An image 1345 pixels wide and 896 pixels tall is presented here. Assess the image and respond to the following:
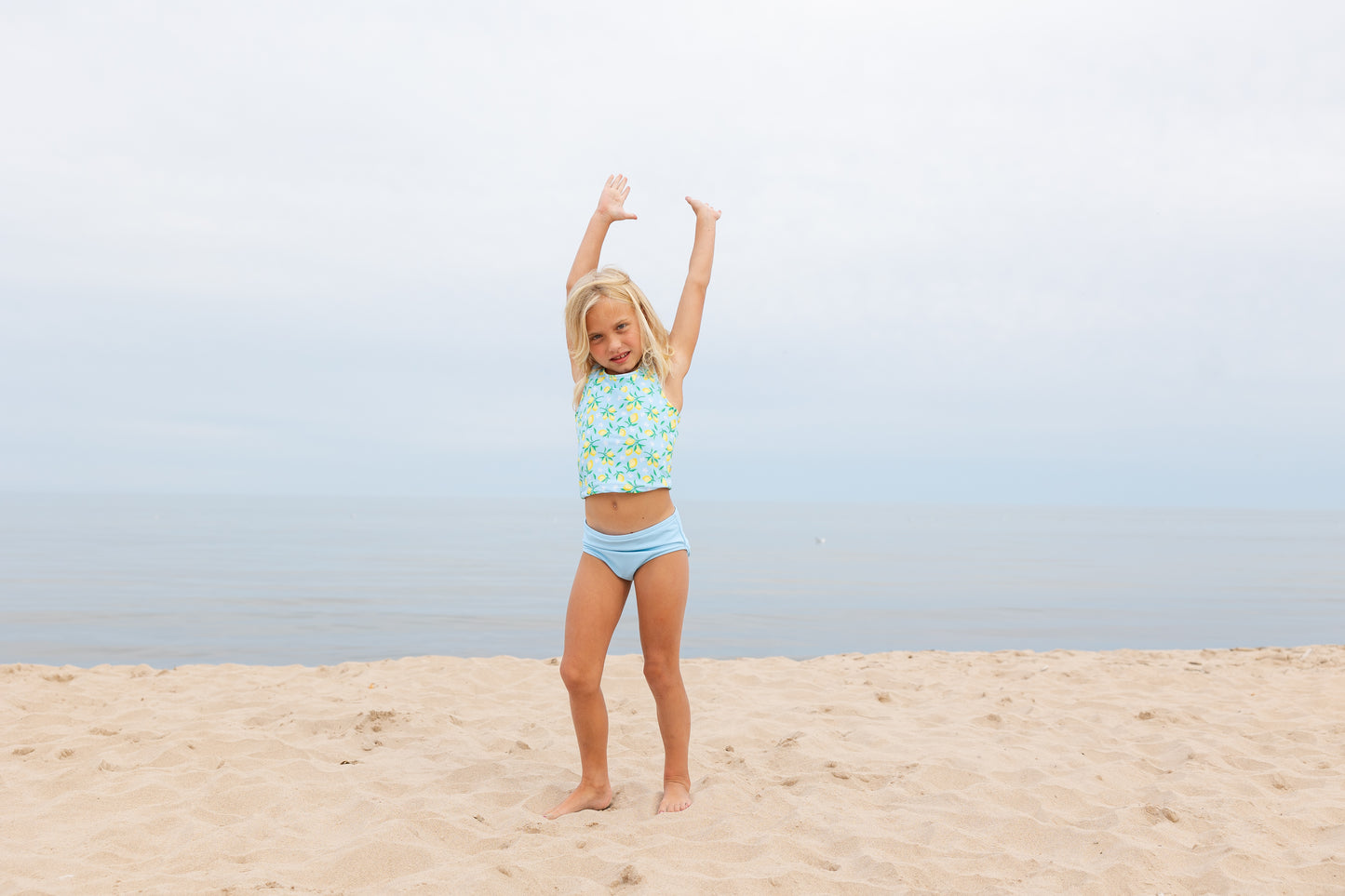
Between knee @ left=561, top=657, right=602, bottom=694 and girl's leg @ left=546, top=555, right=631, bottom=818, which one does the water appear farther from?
knee @ left=561, top=657, right=602, bottom=694

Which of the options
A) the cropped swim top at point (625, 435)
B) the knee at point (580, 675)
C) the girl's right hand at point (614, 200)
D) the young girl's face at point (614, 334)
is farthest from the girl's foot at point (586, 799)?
the girl's right hand at point (614, 200)

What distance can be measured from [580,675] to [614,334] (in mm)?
1377

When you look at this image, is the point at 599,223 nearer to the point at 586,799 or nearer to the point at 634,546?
the point at 634,546

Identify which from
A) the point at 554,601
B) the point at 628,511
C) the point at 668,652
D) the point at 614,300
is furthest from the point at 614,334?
the point at 554,601

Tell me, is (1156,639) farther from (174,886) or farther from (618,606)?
(174,886)

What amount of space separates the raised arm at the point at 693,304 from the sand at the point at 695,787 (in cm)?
184

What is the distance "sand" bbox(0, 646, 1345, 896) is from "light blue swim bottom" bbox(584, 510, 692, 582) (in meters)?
1.00

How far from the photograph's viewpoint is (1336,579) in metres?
20.6

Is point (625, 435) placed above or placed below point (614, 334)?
below

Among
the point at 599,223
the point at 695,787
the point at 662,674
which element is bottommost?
the point at 695,787

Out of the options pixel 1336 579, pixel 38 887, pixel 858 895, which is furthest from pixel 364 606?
pixel 1336 579

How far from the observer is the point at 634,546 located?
374 cm

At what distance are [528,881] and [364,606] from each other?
1163 cm

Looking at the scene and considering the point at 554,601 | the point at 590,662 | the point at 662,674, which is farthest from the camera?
the point at 554,601
